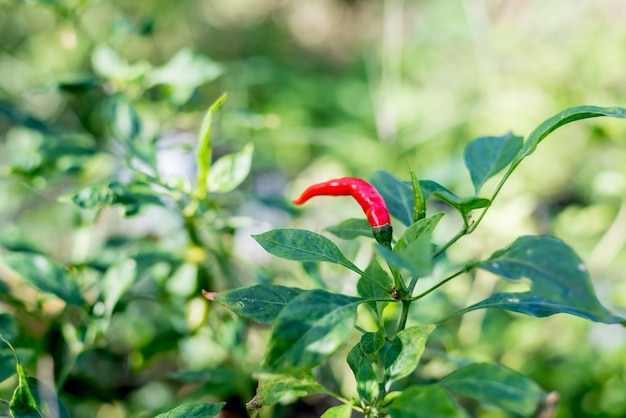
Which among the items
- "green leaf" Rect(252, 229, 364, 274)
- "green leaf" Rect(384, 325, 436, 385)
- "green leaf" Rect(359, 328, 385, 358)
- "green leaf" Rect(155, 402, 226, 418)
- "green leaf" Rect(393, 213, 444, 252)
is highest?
"green leaf" Rect(393, 213, 444, 252)

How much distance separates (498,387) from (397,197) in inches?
10.6

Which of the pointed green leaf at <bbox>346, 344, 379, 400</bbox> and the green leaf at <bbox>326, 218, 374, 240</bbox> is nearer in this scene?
the pointed green leaf at <bbox>346, 344, 379, 400</bbox>

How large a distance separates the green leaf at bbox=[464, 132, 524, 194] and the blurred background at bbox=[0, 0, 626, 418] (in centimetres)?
35

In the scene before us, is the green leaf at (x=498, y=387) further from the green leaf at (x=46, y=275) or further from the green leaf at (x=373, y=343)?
the green leaf at (x=46, y=275)

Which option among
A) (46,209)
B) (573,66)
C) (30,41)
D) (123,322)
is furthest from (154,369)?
(30,41)

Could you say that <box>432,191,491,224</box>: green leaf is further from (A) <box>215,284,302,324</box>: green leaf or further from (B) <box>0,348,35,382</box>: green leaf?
(B) <box>0,348,35,382</box>: green leaf

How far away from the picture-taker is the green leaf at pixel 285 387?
1.71 feet

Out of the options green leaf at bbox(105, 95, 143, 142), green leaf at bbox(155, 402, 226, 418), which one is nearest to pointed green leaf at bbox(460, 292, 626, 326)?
green leaf at bbox(155, 402, 226, 418)

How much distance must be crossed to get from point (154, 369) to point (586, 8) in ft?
6.45

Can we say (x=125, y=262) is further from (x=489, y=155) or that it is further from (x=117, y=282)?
(x=489, y=155)

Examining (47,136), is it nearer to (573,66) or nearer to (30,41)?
(573,66)

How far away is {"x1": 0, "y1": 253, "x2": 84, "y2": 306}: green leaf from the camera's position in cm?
77

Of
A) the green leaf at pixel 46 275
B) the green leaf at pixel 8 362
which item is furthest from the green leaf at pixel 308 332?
the green leaf at pixel 46 275

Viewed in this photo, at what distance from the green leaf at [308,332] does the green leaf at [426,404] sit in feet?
0.20
